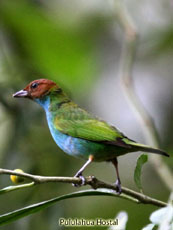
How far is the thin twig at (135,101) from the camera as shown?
10.9 ft

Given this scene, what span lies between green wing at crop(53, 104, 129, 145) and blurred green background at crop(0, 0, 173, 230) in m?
0.55

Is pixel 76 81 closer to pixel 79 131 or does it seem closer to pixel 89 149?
pixel 79 131

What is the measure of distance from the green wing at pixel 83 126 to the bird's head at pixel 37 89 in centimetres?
16

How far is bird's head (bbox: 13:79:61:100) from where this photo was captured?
2940 mm

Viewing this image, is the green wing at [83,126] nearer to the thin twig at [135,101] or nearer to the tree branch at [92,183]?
the tree branch at [92,183]

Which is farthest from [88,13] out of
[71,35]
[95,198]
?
[95,198]

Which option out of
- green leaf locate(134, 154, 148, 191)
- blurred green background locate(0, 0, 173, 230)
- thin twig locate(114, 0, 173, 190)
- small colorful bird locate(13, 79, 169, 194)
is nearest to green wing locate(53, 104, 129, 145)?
small colorful bird locate(13, 79, 169, 194)

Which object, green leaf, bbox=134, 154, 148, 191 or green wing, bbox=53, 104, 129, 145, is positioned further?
green wing, bbox=53, 104, 129, 145

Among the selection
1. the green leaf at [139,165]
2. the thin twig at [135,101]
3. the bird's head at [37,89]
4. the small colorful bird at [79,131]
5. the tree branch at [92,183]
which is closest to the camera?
the tree branch at [92,183]

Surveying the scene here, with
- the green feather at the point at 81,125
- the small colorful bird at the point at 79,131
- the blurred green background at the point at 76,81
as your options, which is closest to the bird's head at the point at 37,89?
the small colorful bird at the point at 79,131

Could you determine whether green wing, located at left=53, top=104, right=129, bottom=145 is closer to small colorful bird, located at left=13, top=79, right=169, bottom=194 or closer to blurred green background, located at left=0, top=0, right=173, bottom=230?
small colorful bird, located at left=13, top=79, right=169, bottom=194

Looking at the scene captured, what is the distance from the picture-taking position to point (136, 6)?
642cm

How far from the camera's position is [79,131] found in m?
2.73

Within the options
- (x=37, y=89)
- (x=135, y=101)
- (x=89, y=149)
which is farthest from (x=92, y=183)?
(x=135, y=101)
